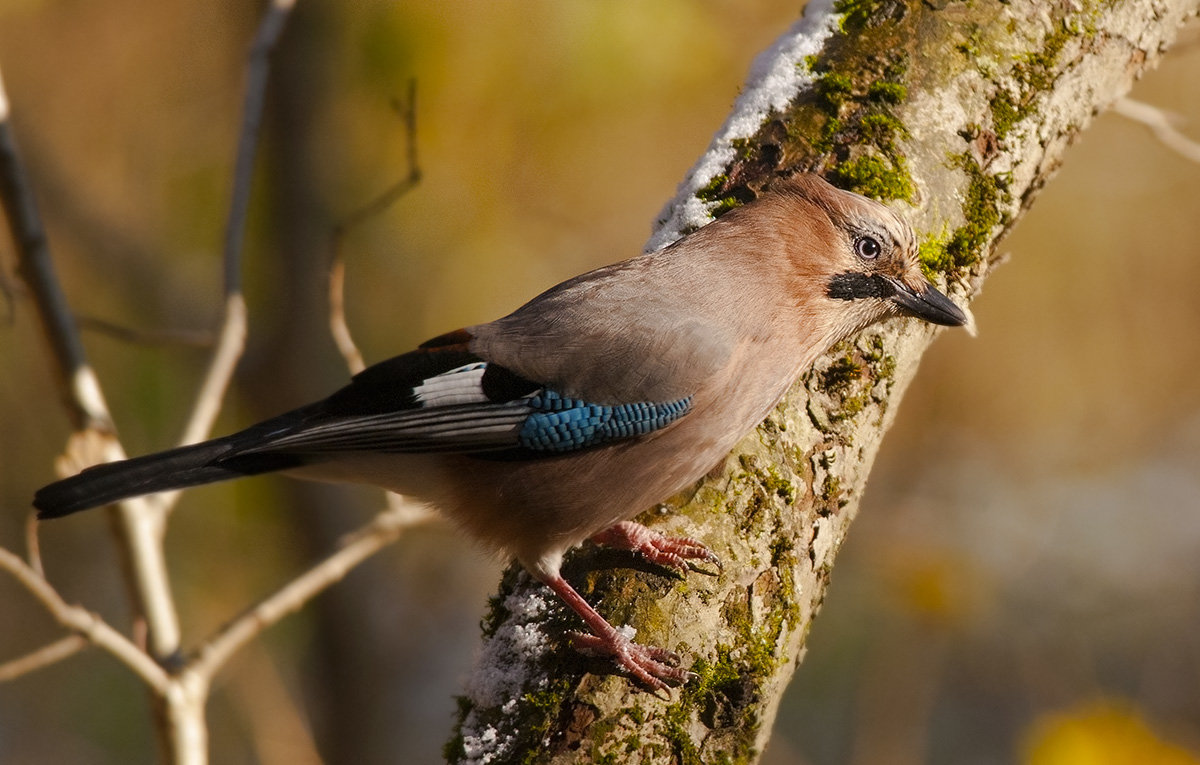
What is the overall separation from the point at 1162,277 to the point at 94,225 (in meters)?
7.55

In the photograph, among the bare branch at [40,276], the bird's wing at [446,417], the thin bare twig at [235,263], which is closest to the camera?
the bird's wing at [446,417]

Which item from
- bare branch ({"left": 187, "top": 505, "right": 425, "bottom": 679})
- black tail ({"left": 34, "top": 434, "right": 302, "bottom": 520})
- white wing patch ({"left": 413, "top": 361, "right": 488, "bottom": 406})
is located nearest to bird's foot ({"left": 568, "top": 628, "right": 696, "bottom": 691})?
white wing patch ({"left": 413, "top": 361, "right": 488, "bottom": 406})

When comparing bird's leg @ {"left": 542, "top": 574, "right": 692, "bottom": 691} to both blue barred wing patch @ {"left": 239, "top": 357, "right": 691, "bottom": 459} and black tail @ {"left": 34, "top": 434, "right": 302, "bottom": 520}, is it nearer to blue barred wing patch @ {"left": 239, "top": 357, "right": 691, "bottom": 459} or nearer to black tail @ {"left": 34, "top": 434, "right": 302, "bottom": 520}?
blue barred wing patch @ {"left": 239, "top": 357, "right": 691, "bottom": 459}

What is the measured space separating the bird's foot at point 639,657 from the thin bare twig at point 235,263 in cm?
179

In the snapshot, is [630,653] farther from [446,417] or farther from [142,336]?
[142,336]

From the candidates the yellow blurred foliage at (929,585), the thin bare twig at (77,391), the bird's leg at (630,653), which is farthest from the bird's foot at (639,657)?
the yellow blurred foliage at (929,585)

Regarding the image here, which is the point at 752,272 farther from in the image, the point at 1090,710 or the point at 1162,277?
the point at 1162,277

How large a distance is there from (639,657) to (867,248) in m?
1.39

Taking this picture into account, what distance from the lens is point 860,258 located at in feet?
10.00

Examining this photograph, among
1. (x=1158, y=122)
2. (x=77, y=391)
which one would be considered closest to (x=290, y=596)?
(x=77, y=391)

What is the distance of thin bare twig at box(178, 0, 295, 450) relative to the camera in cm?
360

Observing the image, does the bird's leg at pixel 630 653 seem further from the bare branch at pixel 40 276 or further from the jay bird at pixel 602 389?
the bare branch at pixel 40 276

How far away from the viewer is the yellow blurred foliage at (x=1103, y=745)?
12.5 ft

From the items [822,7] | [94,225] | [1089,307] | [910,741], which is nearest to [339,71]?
[94,225]
